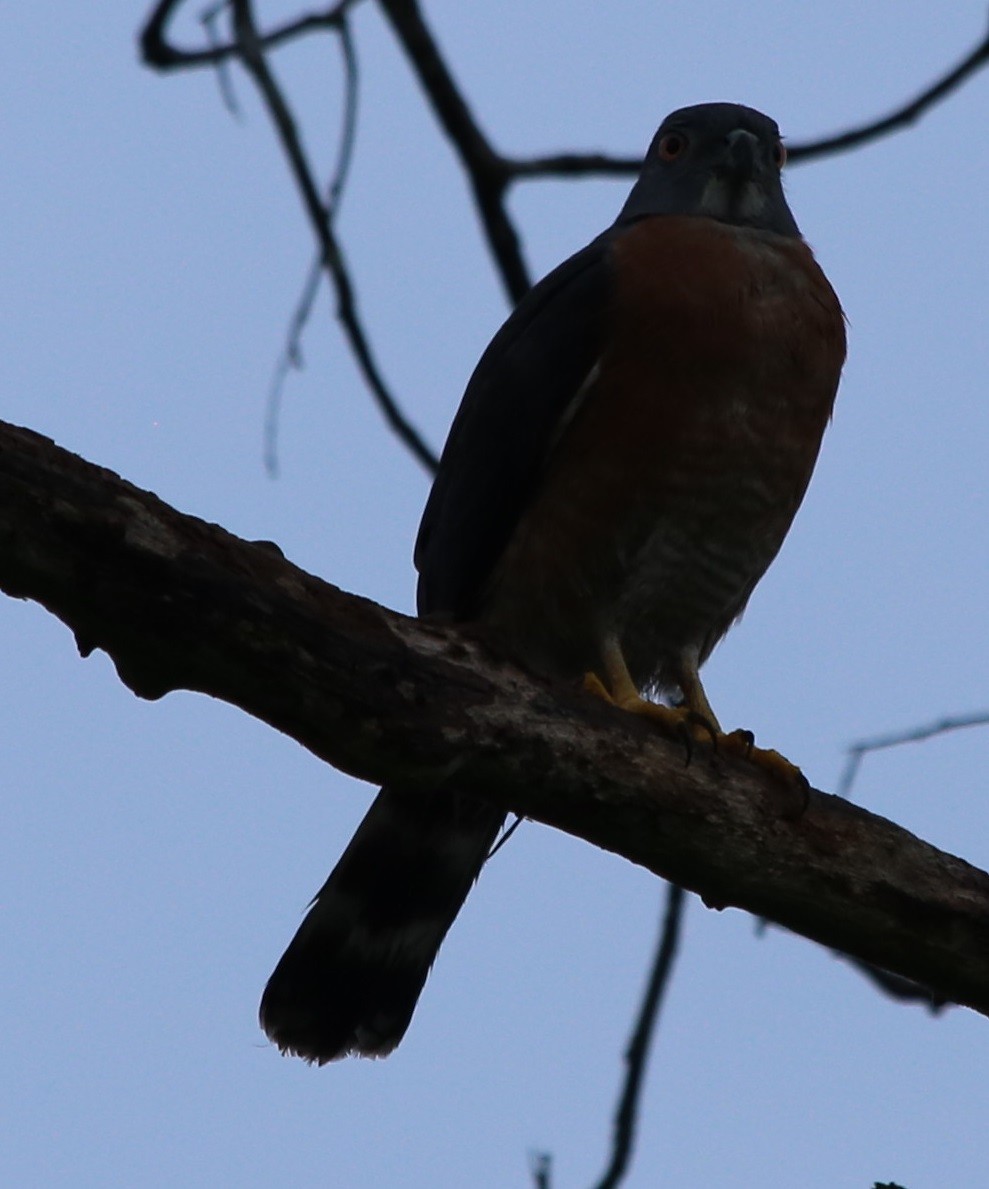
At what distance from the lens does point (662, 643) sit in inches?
186

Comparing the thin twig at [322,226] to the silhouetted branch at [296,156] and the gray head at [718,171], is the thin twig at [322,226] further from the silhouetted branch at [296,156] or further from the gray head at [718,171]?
the gray head at [718,171]

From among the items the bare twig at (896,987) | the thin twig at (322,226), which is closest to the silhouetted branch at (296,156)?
the thin twig at (322,226)

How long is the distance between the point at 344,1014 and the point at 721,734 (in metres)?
1.23

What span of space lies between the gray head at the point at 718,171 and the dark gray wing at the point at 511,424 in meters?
0.41

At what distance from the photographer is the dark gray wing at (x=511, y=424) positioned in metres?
4.52

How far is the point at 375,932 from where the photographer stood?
14.7ft

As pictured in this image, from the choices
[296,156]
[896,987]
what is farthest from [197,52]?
[896,987]

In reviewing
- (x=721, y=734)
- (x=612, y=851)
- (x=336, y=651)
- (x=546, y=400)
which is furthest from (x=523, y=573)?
(x=336, y=651)

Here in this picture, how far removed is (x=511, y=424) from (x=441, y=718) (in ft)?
4.70

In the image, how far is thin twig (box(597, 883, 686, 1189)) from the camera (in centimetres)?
419

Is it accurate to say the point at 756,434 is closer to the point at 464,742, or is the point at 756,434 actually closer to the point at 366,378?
the point at 366,378

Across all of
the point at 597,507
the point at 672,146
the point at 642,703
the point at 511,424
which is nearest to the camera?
the point at 642,703

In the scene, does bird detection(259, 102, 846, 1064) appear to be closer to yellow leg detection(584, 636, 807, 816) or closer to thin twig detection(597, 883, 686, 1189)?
yellow leg detection(584, 636, 807, 816)

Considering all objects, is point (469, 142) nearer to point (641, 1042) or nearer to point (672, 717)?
point (672, 717)
